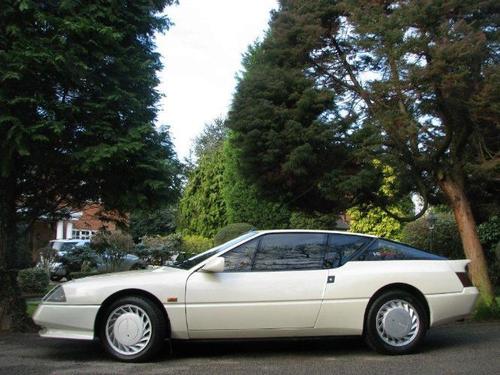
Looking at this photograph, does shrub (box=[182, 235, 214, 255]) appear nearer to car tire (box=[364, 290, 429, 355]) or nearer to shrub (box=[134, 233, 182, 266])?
shrub (box=[134, 233, 182, 266])

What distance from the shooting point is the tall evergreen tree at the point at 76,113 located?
7.42 meters

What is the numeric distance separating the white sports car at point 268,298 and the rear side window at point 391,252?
19 mm

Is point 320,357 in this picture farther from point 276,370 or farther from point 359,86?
point 359,86

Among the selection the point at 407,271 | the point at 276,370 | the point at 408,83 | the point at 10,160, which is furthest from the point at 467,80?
the point at 10,160

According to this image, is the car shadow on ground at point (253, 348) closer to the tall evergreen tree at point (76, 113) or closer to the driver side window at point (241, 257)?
the driver side window at point (241, 257)

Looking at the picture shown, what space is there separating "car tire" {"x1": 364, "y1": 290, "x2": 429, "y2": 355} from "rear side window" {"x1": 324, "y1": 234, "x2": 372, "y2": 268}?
1.92 ft

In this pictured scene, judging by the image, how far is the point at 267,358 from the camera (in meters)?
6.36

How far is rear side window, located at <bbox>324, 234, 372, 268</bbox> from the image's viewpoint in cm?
658

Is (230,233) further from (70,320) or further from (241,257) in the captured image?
(70,320)

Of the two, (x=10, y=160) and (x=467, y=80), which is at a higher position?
(x=467, y=80)

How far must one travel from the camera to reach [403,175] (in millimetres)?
11773

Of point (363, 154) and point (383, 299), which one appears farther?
point (363, 154)

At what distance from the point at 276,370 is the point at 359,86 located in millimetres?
7431

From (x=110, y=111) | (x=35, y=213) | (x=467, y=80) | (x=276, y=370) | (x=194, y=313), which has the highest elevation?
(x=467, y=80)
